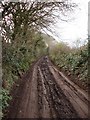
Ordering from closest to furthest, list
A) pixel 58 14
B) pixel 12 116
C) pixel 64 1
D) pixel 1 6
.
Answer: pixel 12 116 → pixel 1 6 → pixel 64 1 → pixel 58 14

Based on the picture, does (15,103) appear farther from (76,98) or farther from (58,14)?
(58,14)

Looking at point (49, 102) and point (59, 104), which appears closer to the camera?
point (59, 104)

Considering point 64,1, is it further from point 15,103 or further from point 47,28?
point 15,103

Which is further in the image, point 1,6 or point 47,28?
point 47,28

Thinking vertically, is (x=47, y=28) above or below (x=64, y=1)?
below

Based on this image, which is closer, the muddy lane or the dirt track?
the muddy lane

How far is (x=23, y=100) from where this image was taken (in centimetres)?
1116

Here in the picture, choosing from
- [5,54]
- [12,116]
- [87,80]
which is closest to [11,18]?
[5,54]

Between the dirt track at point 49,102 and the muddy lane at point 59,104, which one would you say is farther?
the dirt track at point 49,102

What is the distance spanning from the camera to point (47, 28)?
2733cm

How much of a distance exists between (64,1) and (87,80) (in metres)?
9.46

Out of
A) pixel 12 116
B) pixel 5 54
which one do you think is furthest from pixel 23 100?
pixel 5 54

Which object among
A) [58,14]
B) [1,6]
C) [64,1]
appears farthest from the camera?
[58,14]

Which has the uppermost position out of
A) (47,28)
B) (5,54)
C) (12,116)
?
(47,28)
